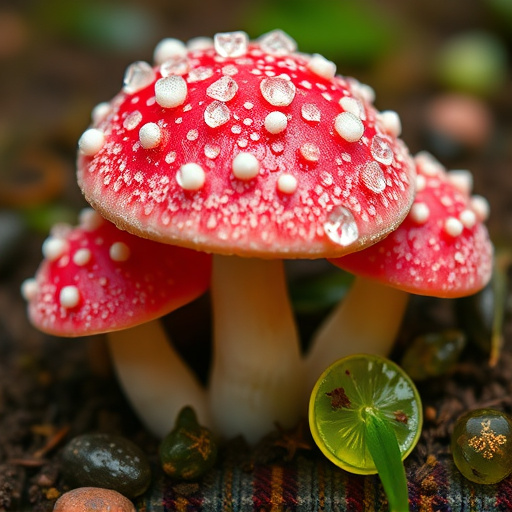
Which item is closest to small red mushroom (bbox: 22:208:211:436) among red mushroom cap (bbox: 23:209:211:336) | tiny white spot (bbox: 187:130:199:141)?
red mushroom cap (bbox: 23:209:211:336)

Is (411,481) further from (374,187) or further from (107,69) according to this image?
(107,69)

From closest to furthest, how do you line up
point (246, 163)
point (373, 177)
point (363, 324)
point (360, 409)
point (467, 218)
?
point (246, 163) < point (373, 177) < point (360, 409) < point (467, 218) < point (363, 324)

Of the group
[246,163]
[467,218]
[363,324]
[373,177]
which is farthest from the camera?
[363,324]

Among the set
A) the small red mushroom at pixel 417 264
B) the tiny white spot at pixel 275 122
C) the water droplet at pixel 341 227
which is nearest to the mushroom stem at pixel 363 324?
the small red mushroom at pixel 417 264

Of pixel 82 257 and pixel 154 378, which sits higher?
pixel 82 257

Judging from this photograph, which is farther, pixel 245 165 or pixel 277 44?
pixel 277 44

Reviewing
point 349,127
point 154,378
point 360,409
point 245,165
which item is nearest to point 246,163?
point 245,165

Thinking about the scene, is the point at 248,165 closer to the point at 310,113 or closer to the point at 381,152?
the point at 310,113
